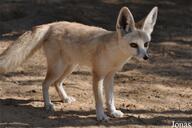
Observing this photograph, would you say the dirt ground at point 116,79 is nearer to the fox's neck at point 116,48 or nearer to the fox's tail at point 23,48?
the fox's tail at point 23,48

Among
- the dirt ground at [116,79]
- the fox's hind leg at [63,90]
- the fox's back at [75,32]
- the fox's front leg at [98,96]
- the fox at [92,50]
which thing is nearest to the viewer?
the fox at [92,50]

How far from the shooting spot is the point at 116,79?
837 centimetres

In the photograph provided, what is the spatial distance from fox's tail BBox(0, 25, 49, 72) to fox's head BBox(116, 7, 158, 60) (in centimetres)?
119

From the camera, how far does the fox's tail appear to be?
6.82 meters

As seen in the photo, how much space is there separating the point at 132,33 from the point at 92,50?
0.63 metres

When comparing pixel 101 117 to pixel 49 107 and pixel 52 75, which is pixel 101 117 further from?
pixel 52 75

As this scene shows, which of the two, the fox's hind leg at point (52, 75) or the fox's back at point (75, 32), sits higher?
the fox's back at point (75, 32)

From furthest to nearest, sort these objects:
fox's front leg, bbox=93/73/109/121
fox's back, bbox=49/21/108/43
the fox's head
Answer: fox's back, bbox=49/21/108/43
fox's front leg, bbox=93/73/109/121
the fox's head

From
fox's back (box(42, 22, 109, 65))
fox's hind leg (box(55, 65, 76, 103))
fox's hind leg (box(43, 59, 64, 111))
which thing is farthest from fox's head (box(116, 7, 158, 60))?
fox's hind leg (box(55, 65, 76, 103))

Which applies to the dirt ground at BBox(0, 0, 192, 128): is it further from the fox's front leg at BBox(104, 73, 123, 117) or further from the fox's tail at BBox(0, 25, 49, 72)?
the fox's tail at BBox(0, 25, 49, 72)

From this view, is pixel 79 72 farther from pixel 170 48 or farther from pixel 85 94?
pixel 170 48

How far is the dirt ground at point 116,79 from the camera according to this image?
664cm

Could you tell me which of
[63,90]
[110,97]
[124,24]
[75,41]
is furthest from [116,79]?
[124,24]

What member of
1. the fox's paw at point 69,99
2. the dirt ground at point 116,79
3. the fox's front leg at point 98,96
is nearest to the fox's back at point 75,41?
the fox's front leg at point 98,96
